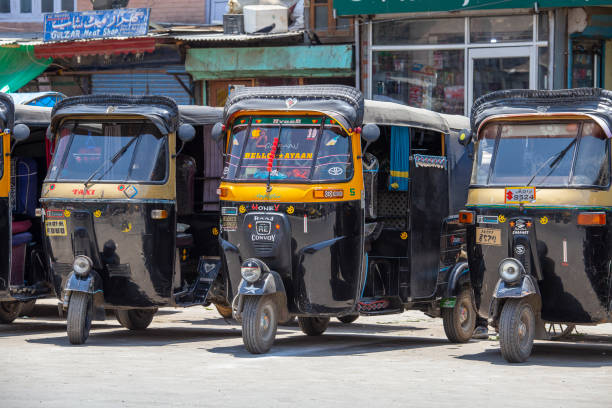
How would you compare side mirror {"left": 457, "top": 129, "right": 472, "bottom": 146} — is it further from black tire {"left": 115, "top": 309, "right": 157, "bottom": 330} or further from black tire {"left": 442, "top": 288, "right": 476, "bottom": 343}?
black tire {"left": 115, "top": 309, "right": 157, "bottom": 330}

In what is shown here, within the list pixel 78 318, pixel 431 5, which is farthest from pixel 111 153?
pixel 431 5

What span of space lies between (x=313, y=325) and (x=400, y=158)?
2.20m

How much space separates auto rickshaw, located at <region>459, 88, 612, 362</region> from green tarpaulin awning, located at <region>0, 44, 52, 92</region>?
1435cm

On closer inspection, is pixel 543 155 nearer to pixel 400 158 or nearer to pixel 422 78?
pixel 400 158

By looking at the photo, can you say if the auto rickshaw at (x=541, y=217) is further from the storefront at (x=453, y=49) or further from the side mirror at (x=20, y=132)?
the storefront at (x=453, y=49)

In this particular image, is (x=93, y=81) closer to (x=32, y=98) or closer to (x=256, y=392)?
(x=32, y=98)

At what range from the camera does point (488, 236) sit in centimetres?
1091

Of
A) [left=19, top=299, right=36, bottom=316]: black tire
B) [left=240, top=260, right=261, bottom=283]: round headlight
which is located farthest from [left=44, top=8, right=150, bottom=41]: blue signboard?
[left=240, top=260, right=261, bottom=283]: round headlight

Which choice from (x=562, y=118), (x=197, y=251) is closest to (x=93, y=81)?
(x=197, y=251)

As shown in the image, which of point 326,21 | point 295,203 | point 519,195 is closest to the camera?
point 519,195

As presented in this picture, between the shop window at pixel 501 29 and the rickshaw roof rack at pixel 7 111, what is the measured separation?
999 centimetres

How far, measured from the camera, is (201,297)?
41.4ft

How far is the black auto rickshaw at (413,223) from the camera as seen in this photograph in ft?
40.8

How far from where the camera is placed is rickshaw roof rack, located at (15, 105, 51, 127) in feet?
45.0
